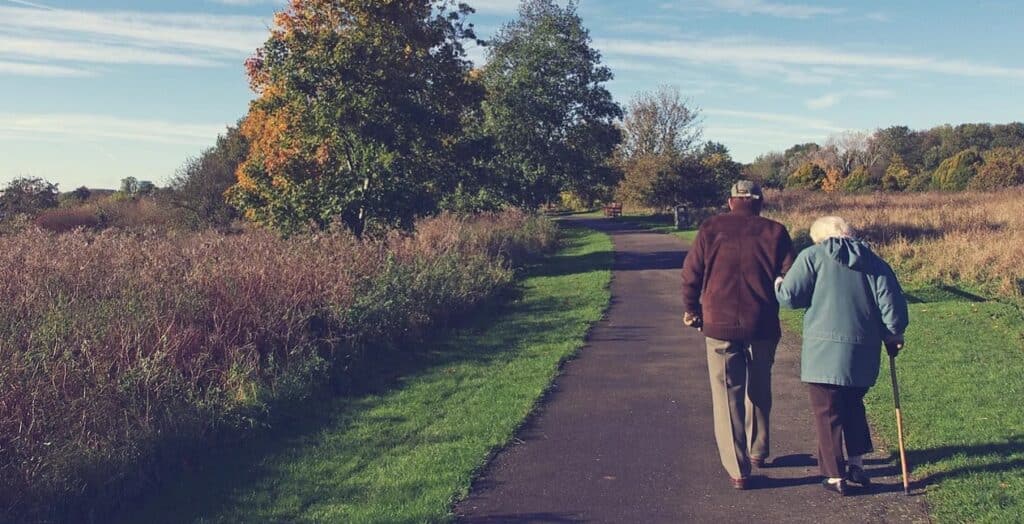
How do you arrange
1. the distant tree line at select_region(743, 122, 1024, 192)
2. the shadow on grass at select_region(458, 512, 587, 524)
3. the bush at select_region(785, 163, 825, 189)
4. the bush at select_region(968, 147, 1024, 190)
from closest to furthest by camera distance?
the shadow on grass at select_region(458, 512, 587, 524) → the bush at select_region(968, 147, 1024, 190) → the distant tree line at select_region(743, 122, 1024, 192) → the bush at select_region(785, 163, 825, 189)

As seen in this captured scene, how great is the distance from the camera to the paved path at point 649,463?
5102 mm

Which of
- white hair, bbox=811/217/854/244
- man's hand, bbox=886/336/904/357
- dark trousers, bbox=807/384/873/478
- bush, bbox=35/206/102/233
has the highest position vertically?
bush, bbox=35/206/102/233

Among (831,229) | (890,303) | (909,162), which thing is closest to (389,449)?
(831,229)

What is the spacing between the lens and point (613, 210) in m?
57.2

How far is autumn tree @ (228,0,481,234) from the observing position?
57.2 ft

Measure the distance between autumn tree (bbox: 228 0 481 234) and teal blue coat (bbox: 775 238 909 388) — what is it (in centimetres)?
1333

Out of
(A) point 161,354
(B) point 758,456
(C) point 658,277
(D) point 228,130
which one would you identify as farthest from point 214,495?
(D) point 228,130

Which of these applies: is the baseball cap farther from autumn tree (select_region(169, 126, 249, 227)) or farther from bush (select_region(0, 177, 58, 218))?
autumn tree (select_region(169, 126, 249, 227))

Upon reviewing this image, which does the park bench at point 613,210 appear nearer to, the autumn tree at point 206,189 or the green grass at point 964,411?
the autumn tree at point 206,189

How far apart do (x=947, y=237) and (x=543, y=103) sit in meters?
18.5

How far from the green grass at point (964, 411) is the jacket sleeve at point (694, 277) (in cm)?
190

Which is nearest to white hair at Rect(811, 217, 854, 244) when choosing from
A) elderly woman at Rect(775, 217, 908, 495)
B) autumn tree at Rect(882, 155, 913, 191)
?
elderly woman at Rect(775, 217, 908, 495)

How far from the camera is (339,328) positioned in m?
10.1

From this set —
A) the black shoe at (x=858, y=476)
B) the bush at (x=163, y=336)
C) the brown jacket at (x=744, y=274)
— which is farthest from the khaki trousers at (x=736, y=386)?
the bush at (x=163, y=336)
